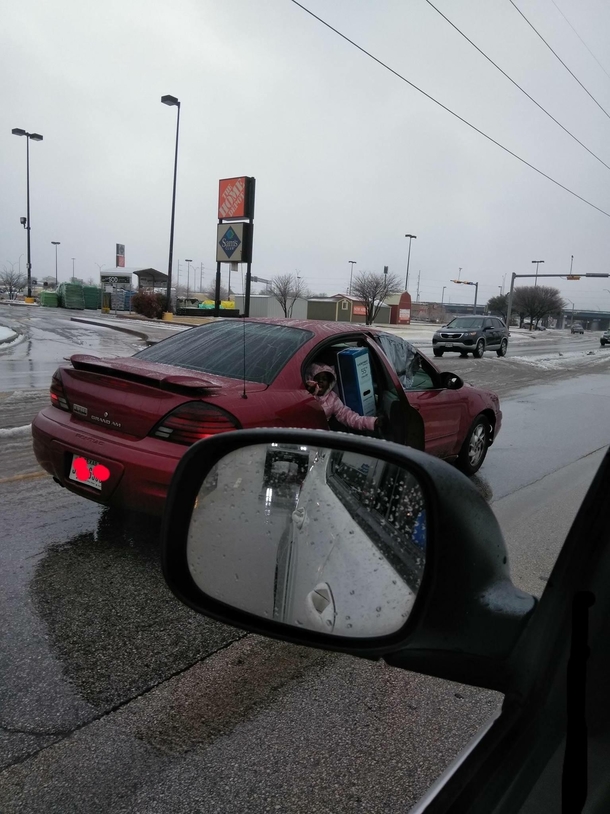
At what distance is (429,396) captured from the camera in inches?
216

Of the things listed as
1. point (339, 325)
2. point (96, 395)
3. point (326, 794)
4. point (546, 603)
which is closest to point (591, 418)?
point (339, 325)

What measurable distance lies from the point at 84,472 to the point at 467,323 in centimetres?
2462

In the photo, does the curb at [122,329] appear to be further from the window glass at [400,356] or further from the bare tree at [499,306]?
the bare tree at [499,306]

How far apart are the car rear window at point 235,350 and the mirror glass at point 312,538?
96.7 inches

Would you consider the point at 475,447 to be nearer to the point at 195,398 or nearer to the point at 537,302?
the point at 195,398

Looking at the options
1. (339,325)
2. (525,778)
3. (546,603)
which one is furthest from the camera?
(339,325)

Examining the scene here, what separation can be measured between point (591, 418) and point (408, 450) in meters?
10.9

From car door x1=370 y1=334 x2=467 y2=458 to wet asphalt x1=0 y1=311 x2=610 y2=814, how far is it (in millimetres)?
1329

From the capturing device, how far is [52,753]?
2303mm

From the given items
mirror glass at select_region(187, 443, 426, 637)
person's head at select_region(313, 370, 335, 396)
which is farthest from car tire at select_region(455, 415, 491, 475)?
mirror glass at select_region(187, 443, 426, 637)

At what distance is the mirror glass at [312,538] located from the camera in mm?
1302

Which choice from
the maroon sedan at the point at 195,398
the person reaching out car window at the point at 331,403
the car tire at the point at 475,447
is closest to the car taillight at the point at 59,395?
the maroon sedan at the point at 195,398

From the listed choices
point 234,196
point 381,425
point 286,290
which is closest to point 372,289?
point 286,290

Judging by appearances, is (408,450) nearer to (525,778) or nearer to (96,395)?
(525,778)
